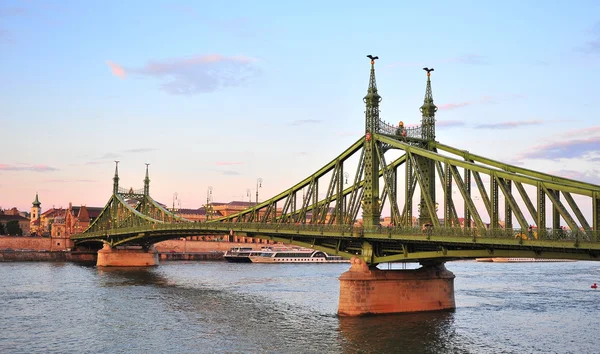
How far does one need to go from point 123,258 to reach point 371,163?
89.0 metres

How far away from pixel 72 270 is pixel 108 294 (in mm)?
47906

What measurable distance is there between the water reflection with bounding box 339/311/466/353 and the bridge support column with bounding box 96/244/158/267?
89199mm

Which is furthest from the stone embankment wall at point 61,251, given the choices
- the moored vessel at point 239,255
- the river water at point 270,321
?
the river water at point 270,321

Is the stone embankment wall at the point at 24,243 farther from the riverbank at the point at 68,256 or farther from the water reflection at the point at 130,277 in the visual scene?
the water reflection at the point at 130,277

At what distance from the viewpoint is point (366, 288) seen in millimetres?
60062

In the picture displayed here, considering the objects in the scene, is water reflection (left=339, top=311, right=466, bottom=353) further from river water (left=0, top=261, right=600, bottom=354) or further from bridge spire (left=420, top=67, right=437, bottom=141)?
bridge spire (left=420, top=67, right=437, bottom=141)

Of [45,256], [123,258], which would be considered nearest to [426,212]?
[123,258]

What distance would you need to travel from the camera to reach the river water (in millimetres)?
49625

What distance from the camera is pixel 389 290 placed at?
6097 centimetres

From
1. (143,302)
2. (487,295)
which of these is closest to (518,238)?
(487,295)

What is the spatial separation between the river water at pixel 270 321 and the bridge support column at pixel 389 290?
1.36m

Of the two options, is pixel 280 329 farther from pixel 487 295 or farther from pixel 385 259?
pixel 487 295

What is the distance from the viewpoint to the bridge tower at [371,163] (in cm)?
6350

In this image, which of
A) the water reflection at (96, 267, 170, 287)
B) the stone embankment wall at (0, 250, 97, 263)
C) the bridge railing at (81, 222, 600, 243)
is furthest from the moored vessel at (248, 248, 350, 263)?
the bridge railing at (81, 222, 600, 243)
